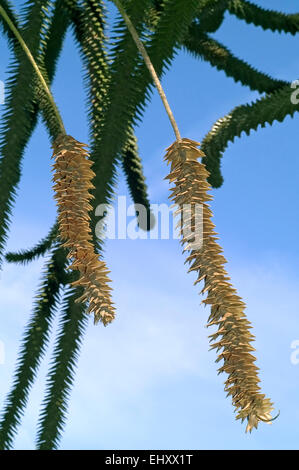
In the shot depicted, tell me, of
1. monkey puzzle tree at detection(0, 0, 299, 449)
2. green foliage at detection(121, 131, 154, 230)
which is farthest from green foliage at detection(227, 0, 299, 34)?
green foliage at detection(121, 131, 154, 230)

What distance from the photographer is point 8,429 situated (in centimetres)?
509

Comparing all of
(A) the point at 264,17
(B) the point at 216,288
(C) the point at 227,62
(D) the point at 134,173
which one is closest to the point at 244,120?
(D) the point at 134,173

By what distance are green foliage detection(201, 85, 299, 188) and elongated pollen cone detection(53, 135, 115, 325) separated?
325 centimetres

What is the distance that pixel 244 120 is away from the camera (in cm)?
527

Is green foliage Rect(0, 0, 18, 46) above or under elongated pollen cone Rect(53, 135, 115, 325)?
above

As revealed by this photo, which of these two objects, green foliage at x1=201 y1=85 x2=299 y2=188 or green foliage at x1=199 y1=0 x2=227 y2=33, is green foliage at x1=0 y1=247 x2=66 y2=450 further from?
green foliage at x1=199 y1=0 x2=227 y2=33

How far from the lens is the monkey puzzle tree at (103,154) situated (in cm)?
185

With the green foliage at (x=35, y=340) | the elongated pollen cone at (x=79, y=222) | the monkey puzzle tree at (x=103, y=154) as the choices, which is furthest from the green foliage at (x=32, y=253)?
the elongated pollen cone at (x=79, y=222)

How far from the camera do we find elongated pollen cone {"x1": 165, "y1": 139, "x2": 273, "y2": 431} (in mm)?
1689

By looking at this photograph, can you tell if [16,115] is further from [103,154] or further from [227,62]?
[227,62]

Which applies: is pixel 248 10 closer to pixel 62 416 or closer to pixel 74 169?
pixel 62 416

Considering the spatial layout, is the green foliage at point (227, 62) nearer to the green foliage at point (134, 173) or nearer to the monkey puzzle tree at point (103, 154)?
the monkey puzzle tree at point (103, 154)

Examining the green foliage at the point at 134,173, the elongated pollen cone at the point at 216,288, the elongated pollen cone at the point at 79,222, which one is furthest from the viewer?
the green foliage at the point at 134,173
